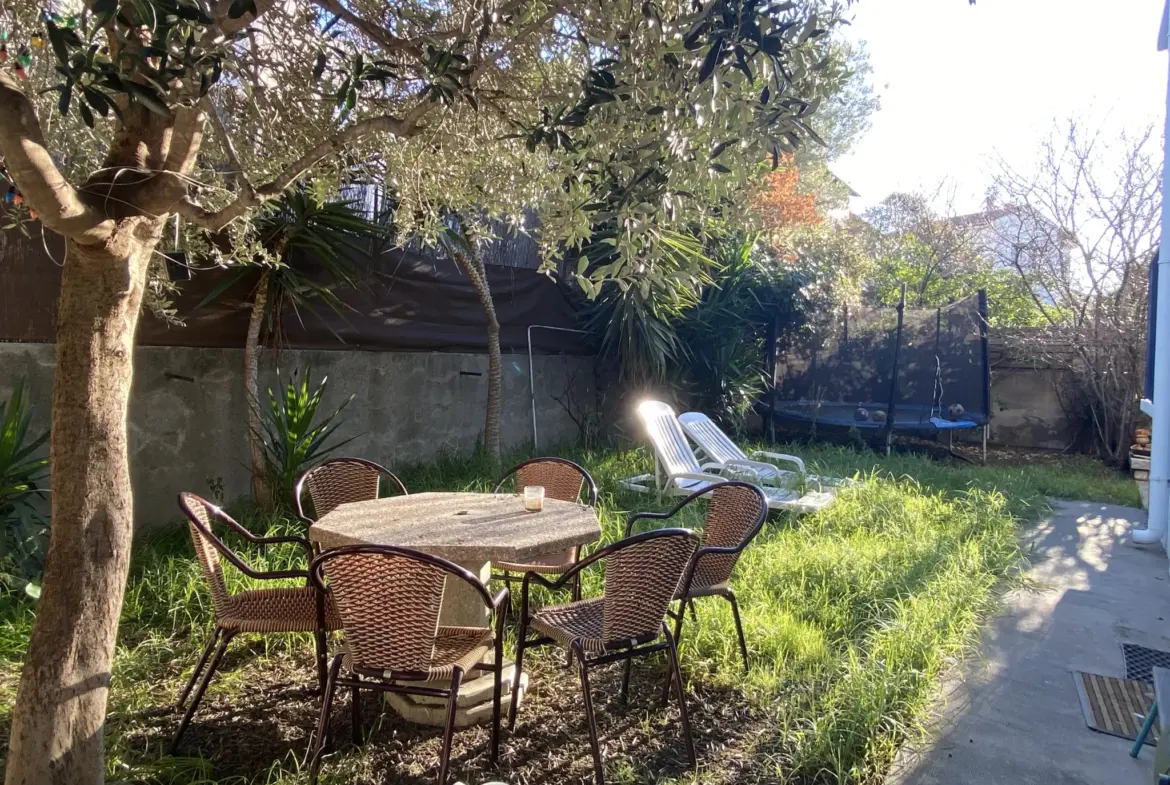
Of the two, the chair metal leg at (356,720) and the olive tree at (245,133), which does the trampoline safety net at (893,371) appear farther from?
the chair metal leg at (356,720)

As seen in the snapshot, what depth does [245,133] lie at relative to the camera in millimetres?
3434

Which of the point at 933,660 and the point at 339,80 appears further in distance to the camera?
the point at 339,80

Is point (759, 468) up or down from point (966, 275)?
down

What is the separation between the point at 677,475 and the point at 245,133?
3.48 meters

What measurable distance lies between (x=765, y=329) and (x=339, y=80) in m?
6.07

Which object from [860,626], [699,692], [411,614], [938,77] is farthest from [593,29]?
[938,77]

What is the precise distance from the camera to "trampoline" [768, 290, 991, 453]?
8148mm

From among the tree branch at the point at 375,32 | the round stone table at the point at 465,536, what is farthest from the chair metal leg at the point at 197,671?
the tree branch at the point at 375,32

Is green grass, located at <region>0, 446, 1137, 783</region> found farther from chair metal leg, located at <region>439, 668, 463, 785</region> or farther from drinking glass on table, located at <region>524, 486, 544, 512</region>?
drinking glass on table, located at <region>524, 486, 544, 512</region>

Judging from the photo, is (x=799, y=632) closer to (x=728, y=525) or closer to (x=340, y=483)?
(x=728, y=525)

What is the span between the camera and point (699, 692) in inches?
114

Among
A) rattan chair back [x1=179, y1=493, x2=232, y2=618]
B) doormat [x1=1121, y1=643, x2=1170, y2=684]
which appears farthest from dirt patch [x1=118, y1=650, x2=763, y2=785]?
doormat [x1=1121, y1=643, x2=1170, y2=684]

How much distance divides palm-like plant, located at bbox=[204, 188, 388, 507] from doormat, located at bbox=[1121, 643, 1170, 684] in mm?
4369

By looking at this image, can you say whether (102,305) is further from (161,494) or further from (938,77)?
(938,77)
